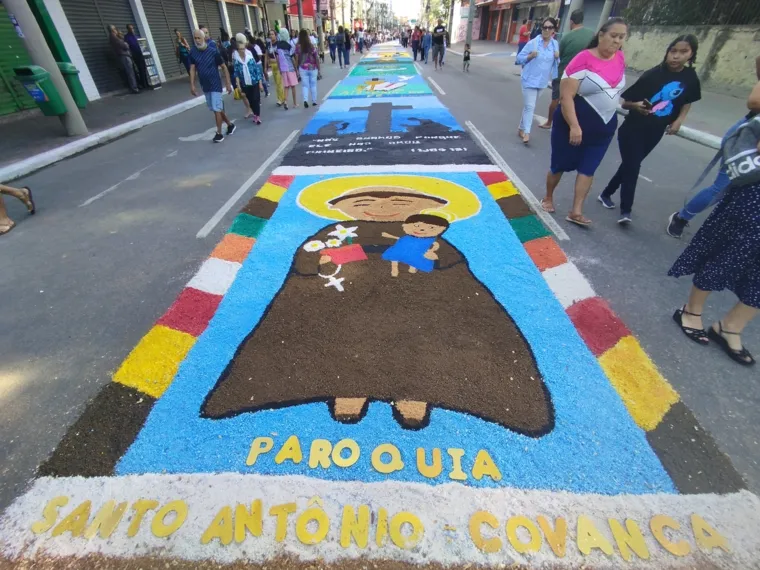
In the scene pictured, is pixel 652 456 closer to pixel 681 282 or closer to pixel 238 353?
pixel 681 282

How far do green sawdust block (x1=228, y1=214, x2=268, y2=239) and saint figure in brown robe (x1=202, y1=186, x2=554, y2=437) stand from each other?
883mm

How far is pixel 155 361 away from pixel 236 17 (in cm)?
A: 2953

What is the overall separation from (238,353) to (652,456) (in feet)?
9.03

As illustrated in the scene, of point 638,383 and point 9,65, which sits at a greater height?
point 9,65

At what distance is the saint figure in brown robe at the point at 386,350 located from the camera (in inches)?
98.6

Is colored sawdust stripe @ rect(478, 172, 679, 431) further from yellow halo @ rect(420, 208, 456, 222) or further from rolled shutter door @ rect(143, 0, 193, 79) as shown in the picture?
rolled shutter door @ rect(143, 0, 193, 79)

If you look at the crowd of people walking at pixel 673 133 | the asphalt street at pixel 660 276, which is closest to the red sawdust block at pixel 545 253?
the asphalt street at pixel 660 276

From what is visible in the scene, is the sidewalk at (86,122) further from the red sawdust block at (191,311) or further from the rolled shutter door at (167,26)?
the red sawdust block at (191,311)

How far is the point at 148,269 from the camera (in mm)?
4039

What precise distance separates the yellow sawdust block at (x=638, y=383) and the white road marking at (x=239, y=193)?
4382 millimetres

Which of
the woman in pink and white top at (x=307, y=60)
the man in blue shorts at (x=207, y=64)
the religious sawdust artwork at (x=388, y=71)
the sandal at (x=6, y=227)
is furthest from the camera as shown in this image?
the religious sawdust artwork at (x=388, y=71)

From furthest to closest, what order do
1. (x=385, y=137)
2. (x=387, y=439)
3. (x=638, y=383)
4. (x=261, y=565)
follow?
(x=385, y=137), (x=638, y=383), (x=387, y=439), (x=261, y=565)

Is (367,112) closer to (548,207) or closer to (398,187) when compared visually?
(398,187)

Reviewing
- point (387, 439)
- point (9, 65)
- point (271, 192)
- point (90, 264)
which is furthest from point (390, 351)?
point (9, 65)
